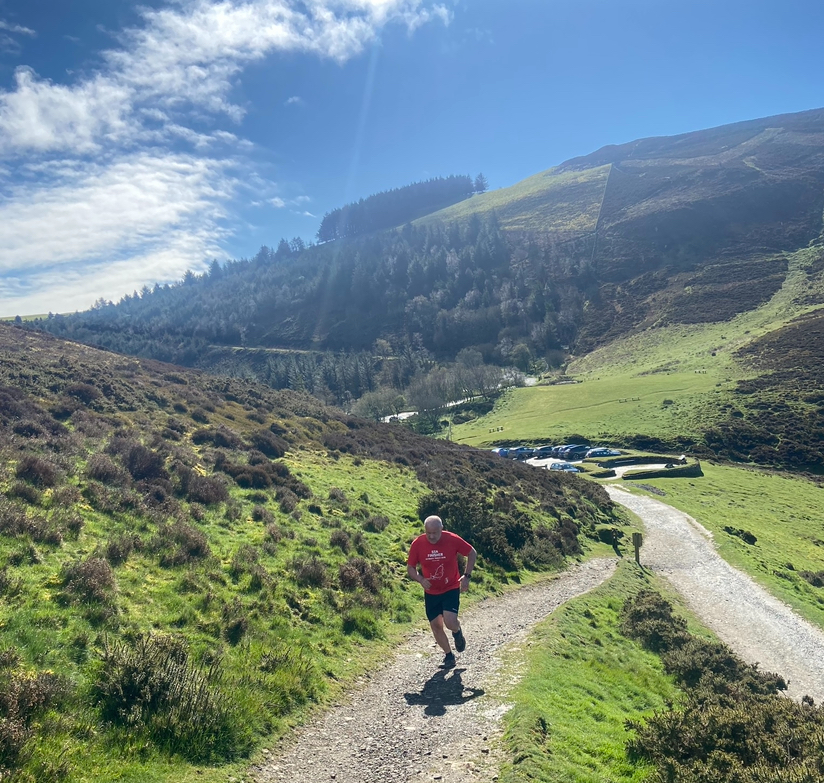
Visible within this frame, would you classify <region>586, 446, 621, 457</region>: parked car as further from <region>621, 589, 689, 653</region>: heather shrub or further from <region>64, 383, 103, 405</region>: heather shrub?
<region>64, 383, 103, 405</region>: heather shrub

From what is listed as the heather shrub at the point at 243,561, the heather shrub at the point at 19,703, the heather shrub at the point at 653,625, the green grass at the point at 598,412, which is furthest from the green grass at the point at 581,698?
the green grass at the point at 598,412

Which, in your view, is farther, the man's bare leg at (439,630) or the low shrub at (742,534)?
the low shrub at (742,534)

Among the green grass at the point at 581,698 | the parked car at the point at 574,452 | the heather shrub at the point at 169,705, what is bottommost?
the parked car at the point at 574,452

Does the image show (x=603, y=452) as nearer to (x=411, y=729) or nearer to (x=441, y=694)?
(x=441, y=694)

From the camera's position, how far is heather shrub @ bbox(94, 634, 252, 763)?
6.71 meters

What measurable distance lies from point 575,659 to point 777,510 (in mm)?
39058

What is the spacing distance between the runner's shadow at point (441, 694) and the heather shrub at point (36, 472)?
10.5m

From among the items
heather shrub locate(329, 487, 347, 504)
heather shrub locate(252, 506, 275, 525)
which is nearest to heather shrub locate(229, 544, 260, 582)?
heather shrub locate(252, 506, 275, 525)

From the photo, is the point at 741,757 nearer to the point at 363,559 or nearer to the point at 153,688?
the point at 153,688

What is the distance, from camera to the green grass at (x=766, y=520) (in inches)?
989

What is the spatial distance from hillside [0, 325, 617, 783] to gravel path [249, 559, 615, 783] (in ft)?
1.93

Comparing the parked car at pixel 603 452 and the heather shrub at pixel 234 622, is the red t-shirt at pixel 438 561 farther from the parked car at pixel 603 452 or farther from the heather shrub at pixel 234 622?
the parked car at pixel 603 452

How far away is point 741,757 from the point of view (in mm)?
6840

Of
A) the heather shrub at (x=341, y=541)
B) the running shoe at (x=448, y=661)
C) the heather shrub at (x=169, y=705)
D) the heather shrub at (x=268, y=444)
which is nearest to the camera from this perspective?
the heather shrub at (x=169, y=705)
